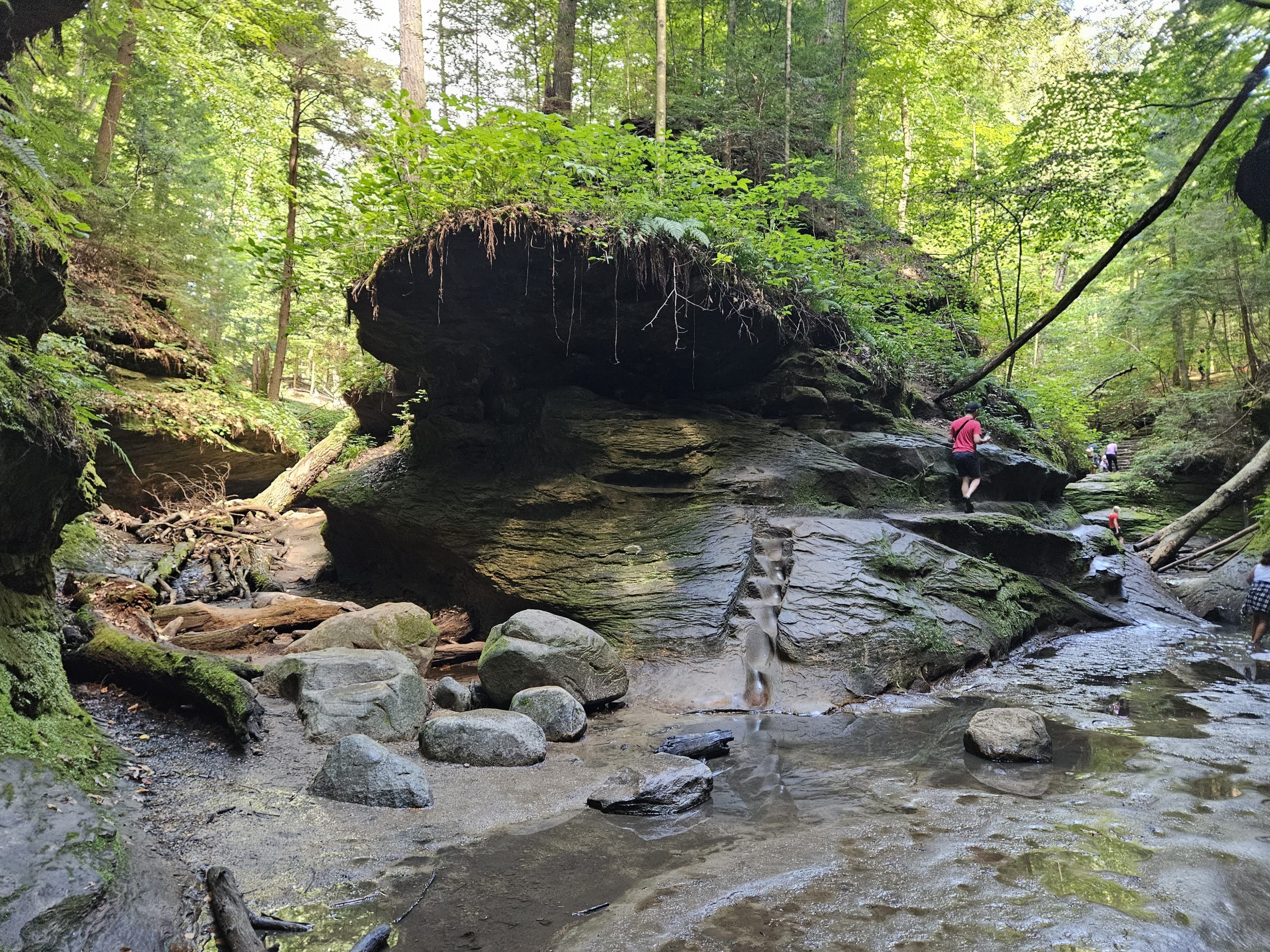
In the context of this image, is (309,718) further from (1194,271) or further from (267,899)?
(1194,271)

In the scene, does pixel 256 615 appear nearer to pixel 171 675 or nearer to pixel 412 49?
pixel 171 675

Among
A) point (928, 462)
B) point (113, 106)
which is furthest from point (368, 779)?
point (113, 106)

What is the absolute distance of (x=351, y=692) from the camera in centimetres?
557

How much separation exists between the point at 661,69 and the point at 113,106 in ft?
39.0

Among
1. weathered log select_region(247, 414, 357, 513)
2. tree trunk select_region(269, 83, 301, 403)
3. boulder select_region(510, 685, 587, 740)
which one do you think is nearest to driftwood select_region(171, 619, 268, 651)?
boulder select_region(510, 685, 587, 740)

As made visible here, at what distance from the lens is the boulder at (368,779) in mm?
4094

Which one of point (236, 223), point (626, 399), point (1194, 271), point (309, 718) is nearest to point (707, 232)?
point (626, 399)

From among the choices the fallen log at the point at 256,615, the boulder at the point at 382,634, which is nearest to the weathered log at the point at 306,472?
the fallen log at the point at 256,615

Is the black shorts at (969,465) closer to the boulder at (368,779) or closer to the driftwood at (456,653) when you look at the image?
the driftwood at (456,653)

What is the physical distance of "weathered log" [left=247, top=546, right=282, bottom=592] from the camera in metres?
11.8

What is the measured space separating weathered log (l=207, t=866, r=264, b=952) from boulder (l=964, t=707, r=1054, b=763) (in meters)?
5.01

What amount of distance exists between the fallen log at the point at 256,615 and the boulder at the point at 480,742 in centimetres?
433

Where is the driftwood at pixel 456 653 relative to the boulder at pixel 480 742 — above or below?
below

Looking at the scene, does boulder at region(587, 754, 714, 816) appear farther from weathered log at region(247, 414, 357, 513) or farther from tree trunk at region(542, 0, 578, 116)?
weathered log at region(247, 414, 357, 513)
